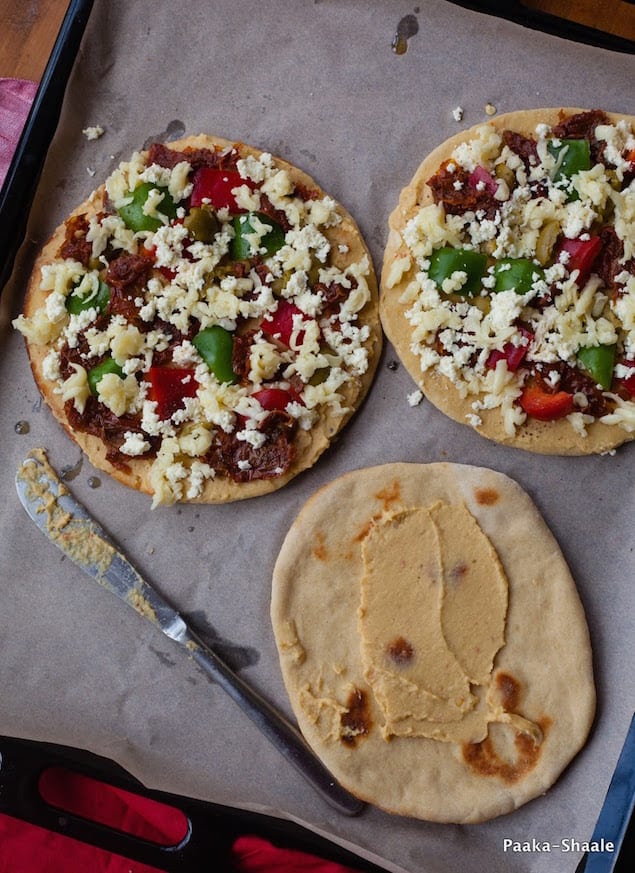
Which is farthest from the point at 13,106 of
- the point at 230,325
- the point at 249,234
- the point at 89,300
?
the point at 230,325

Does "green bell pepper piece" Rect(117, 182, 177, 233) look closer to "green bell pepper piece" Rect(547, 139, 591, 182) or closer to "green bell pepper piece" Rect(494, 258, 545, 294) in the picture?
"green bell pepper piece" Rect(494, 258, 545, 294)

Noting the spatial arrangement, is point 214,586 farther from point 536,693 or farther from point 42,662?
point 536,693

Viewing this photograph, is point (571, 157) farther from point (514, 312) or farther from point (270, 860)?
point (270, 860)

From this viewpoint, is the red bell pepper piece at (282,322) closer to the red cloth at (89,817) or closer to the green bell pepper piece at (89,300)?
the green bell pepper piece at (89,300)

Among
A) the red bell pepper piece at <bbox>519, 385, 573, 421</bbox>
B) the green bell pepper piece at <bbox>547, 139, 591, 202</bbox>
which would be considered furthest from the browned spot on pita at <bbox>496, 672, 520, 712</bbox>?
the green bell pepper piece at <bbox>547, 139, 591, 202</bbox>

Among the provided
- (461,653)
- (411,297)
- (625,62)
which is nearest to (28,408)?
(411,297)

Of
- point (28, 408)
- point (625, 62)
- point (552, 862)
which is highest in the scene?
point (28, 408)
